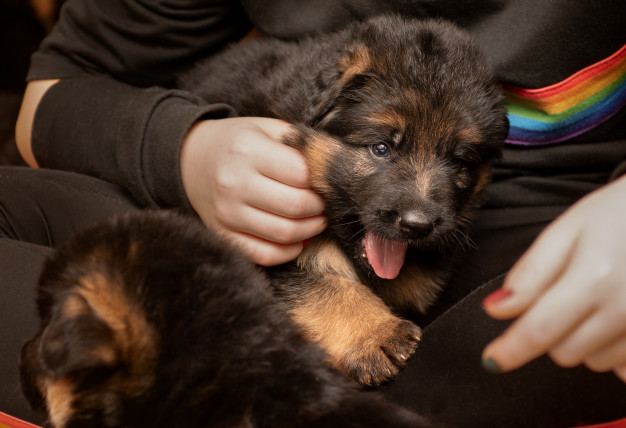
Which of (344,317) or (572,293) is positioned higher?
(572,293)

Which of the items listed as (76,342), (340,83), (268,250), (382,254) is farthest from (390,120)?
(76,342)

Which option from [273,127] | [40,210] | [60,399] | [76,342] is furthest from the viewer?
[40,210]

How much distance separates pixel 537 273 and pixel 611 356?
20cm

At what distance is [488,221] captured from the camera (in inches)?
84.0

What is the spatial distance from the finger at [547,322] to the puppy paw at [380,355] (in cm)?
A: 73

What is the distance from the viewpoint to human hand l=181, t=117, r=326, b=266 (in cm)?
175

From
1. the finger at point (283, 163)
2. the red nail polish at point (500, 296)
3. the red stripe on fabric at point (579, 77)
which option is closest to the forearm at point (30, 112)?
the finger at point (283, 163)

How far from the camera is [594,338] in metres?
0.89

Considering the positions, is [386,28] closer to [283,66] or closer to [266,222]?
[283,66]

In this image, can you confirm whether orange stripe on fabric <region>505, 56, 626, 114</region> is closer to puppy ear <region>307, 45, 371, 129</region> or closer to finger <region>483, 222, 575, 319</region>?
puppy ear <region>307, 45, 371, 129</region>

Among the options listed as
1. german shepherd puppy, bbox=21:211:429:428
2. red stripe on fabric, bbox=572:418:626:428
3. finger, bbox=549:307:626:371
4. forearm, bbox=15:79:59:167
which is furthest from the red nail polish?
forearm, bbox=15:79:59:167

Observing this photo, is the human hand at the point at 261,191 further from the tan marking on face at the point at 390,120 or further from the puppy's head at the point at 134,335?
the puppy's head at the point at 134,335

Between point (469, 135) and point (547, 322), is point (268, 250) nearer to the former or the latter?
point (469, 135)

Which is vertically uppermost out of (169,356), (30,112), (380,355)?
(169,356)
